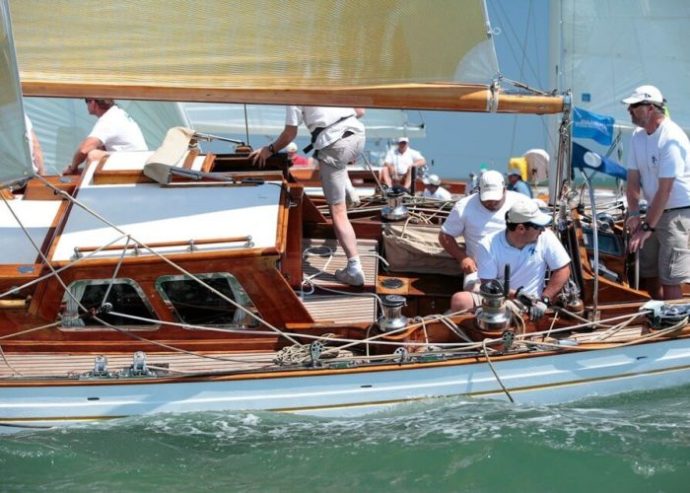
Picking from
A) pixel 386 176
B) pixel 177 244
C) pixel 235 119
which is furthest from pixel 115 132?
pixel 235 119

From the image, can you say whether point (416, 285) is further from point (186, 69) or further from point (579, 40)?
point (579, 40)

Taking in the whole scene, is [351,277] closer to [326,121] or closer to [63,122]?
[326,121]

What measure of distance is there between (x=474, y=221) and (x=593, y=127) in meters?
1.24

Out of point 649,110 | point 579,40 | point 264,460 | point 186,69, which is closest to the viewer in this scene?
point 264,460

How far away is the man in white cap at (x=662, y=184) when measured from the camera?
729cm

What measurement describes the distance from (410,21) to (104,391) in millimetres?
3064

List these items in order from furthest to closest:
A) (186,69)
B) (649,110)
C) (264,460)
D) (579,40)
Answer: (579,40) → (649,110) → (186,69) → (264,460)

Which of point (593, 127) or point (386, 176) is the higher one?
point (593, 127)

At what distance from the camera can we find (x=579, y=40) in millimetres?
12625

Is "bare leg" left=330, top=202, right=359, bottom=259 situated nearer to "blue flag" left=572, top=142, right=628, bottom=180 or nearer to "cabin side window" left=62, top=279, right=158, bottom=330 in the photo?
"cabin side window" left=62, top=279, right=158, bottom=330

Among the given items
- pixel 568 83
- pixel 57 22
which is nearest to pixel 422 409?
pixel 57 22

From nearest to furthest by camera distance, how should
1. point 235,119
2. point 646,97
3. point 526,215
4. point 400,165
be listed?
point 526,215 → point 646,97 → point 400,165 → point 235,119

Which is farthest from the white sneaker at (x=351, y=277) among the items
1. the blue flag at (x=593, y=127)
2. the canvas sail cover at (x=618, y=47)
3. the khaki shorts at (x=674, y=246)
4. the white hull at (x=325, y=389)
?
the canvas sail cover at (x=618, y=47)

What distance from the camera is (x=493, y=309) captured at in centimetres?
658
